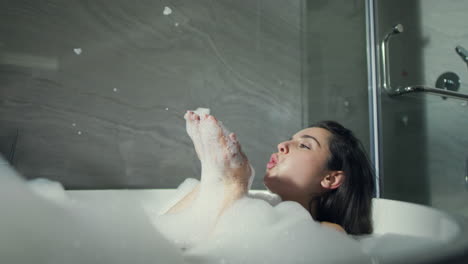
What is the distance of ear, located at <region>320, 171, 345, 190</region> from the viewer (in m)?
1.07

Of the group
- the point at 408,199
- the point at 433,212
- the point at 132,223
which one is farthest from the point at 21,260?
the point at 408,199

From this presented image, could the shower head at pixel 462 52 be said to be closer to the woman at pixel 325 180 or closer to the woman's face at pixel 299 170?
the woman at pixel 325 180

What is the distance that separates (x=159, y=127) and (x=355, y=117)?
100 cm

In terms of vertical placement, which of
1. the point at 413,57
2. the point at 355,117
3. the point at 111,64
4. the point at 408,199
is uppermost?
the point at 413,57

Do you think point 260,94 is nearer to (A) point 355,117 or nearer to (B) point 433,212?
(A) point 355,117

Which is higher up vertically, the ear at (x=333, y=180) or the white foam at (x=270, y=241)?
the ear at (x=333, y=180)

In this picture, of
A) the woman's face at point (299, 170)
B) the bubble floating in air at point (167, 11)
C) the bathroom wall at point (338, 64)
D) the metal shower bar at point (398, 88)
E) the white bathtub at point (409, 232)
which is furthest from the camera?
the bathroom wall at point (338, 64)

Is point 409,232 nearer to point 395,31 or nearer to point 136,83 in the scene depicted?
point 395,31

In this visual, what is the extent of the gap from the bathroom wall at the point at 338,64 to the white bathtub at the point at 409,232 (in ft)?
2.42

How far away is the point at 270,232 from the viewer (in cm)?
61

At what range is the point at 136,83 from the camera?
1.45m

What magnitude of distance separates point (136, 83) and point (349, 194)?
92 cm

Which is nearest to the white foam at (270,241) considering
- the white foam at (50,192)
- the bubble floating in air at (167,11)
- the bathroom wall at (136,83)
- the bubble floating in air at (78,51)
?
the white foam at (50,192)

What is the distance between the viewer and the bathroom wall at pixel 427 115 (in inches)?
60.5
